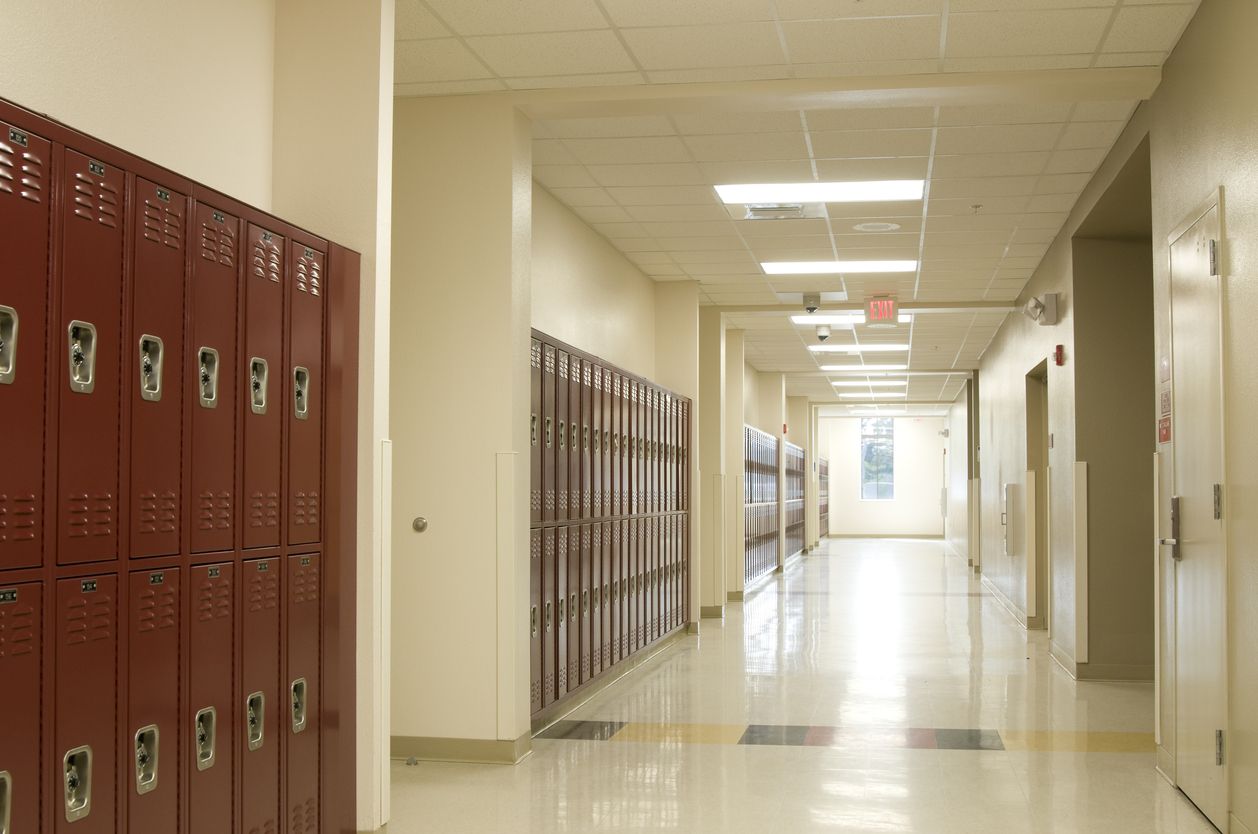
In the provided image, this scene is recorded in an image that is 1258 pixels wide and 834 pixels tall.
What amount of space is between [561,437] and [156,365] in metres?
3.76

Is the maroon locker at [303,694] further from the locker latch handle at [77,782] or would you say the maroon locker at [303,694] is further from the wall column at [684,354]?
the wall column at [684,354]

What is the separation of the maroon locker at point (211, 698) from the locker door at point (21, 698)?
574 millimetres

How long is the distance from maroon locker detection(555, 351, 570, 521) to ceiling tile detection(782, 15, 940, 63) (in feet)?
7.26

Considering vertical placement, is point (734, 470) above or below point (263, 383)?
below

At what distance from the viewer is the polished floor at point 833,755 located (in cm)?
454

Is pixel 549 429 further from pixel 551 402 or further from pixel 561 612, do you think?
pixel 561 612

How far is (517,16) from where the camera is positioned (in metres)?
4.83

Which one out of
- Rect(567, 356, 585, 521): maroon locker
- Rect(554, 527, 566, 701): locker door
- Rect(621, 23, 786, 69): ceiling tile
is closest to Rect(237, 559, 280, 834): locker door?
Rect(621, 23, 786, 69): ceiling tile

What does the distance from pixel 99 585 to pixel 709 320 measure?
982 cm

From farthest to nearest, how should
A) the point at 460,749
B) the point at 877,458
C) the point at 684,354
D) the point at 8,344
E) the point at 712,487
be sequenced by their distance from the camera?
Result: the point at 877,458, the point at 712,487, the point at 684,354, the point at 460,749, the point at 8,344

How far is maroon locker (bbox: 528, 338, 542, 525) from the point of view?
19.7 ft

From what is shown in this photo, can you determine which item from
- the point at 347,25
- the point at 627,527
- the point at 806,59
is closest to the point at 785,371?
the point at 627,527

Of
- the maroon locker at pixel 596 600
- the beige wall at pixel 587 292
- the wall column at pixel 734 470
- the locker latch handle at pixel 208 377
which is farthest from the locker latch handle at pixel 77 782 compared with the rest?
the wall column at pixel 734 470

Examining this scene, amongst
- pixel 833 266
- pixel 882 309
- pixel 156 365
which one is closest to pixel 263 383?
pixel 156 365
